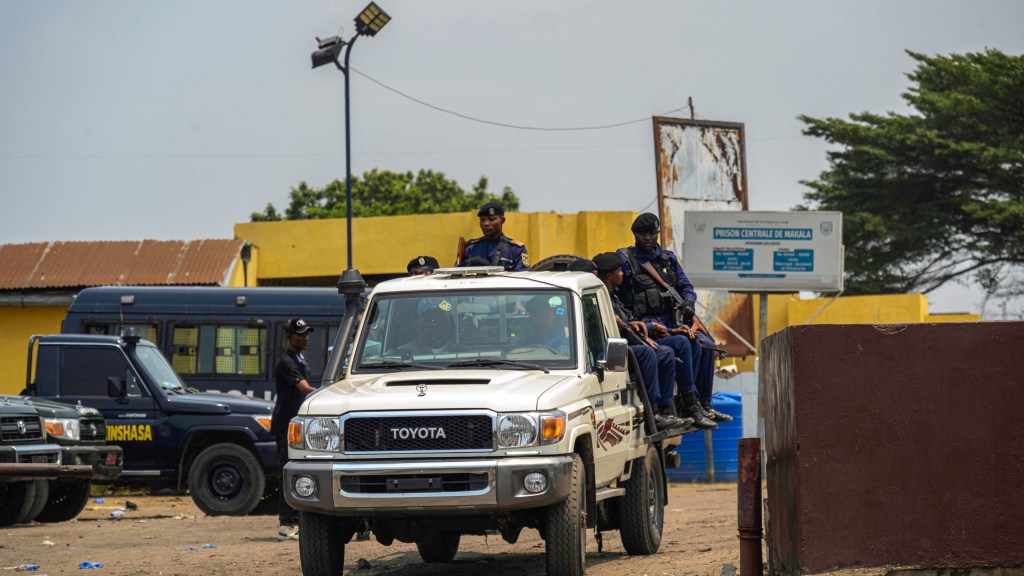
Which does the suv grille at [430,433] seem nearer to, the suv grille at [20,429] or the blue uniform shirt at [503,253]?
the blue uniform shirt at [503,253]

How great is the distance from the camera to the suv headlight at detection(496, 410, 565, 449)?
8.23 meters

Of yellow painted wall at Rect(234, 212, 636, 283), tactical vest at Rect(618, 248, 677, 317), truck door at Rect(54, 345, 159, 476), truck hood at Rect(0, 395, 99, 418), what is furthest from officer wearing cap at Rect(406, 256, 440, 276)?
yellow painted wall at Rect(234, 212, 636, 283)

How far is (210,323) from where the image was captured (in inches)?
831

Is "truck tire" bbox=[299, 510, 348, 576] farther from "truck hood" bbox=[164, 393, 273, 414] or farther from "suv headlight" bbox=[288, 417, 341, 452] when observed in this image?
"truck hood" bbox=[164, 393, 273, 414]

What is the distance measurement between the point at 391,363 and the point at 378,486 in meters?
1.22

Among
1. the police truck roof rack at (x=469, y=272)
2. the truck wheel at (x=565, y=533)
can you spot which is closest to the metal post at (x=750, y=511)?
the truck wheel at (x=565, y=533)

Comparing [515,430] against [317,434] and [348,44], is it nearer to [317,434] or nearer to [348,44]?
[317,434]

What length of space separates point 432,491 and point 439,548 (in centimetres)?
257

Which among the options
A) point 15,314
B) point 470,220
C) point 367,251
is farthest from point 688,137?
point 15,314

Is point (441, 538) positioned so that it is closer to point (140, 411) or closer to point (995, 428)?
point (995, 428)

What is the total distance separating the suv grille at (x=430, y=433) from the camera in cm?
825

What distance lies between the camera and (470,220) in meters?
33.0

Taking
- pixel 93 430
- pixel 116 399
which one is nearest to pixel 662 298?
pixel 93 430

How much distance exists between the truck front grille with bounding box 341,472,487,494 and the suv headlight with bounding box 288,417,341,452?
0.78 ft
